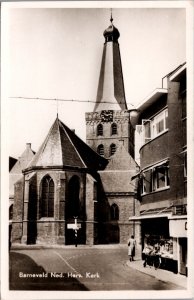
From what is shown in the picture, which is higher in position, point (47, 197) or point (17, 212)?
point (47, 197)

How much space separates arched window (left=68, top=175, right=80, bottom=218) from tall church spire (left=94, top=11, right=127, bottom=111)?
2.36 metres

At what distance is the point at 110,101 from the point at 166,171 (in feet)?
4.41

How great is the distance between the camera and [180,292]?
19.6ft

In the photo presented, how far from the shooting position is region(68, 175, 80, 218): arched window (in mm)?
9740

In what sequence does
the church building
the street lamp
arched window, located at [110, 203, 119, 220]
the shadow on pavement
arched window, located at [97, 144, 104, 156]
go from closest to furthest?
the shadow on pavement < the street lamp < the church building < arched window, located at [110, 203, 119, 220] < arched window, located at [97, 144, 104, 156]

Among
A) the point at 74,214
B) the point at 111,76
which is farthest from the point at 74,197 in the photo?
the point at 111,76

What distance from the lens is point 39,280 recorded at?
609 cm

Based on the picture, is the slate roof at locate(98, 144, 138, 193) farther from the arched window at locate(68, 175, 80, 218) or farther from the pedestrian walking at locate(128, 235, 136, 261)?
the pedestrian walking at locate(128, 235, 136, 261)

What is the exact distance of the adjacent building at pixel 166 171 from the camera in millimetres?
6328

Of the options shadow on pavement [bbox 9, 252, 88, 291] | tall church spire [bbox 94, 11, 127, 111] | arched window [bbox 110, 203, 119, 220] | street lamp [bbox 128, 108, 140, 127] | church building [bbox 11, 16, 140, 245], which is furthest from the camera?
arched window [bbox 110, 203, 119, 220]

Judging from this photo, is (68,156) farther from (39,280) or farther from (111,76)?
(39,280)

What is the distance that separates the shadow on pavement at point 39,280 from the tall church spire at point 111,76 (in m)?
2.30

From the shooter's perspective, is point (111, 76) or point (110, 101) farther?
point (111, 76)

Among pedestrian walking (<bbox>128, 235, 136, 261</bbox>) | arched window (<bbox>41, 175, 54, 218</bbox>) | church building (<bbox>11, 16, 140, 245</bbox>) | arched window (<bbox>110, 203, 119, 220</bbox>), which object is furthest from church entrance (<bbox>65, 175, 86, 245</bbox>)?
pedestrian walking (<bbox>128, 235, 136, 261</bbox>)
